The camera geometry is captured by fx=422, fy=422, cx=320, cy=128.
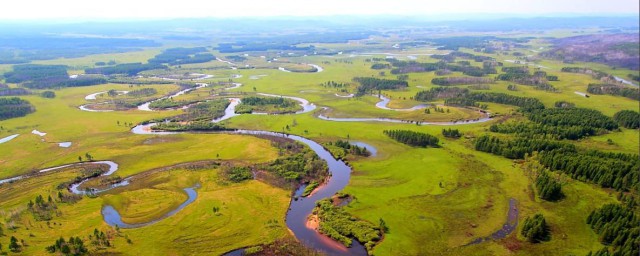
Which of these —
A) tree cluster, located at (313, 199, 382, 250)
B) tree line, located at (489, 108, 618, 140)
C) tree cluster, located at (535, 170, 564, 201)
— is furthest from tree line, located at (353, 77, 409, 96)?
tree cluster, located at (313, 199, 382, 250)

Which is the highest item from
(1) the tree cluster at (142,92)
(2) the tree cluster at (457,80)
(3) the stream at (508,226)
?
(1) the tree cluster at (142,92)

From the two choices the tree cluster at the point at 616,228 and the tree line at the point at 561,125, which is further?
the tree line at the point at 561,125

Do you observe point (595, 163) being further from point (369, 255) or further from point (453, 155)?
point (369, 255)

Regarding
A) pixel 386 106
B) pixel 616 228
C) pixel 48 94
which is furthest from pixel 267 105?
pixel 616 228

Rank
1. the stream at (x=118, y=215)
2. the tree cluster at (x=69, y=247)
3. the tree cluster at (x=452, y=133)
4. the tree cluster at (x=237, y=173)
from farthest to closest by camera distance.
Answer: the tree cluster at (x=452, y=133) → the tree cluster at (x=237, y=173) → the stream at (x=118, y=215) → the tree cluster at (x=69, y=247)

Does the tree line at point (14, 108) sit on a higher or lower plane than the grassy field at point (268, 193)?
higher

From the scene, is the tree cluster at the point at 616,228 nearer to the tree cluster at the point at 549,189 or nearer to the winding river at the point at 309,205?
the tree cluster at the point at 549,189

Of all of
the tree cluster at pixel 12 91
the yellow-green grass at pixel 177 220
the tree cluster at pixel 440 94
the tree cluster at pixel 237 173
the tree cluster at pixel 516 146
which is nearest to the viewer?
the yellow-green grass at pixel 177 220

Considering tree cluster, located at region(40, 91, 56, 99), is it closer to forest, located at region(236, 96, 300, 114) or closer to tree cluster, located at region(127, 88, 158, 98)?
tree cluster, located at region(127, 88, 158, 98)

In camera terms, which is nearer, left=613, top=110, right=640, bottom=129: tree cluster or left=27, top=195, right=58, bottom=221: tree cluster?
left=27, top=195, right=58, bottom=221: tree cluster

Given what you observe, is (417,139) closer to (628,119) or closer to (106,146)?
(628,119)

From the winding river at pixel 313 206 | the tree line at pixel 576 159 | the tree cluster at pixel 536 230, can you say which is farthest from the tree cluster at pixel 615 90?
the winding river at pixel 313 206

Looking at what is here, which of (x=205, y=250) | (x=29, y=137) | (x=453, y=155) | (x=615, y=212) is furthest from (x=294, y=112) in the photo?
(x=615, y=212)
